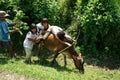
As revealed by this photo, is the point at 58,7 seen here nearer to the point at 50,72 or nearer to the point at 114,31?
the point at 114,31

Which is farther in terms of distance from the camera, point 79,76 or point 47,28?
point 47,28

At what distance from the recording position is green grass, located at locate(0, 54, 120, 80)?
9695 mm

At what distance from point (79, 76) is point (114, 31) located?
3.02 m

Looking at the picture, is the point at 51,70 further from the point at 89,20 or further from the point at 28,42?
the point at 89,20

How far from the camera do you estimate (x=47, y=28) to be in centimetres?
1120

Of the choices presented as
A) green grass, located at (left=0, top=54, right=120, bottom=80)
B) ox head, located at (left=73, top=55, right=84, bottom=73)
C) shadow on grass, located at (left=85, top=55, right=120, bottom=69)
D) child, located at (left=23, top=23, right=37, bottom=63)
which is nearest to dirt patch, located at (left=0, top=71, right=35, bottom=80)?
green grass, located at (left=0, top=54, right=120, bottom=80)

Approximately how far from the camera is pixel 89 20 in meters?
12.3

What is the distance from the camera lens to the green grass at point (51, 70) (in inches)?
382

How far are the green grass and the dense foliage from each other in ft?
3.61

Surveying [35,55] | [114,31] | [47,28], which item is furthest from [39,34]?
[114,31]

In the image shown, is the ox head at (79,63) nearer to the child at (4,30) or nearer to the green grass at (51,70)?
the green grass at (51,70)

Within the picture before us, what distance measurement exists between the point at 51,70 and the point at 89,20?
292 centimetres

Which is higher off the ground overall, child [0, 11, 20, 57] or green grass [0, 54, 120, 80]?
child [0, 11, 20, 57]

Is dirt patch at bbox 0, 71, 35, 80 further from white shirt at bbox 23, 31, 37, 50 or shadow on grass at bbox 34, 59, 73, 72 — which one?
white shirt at bbox 23, 31, 37, 50
